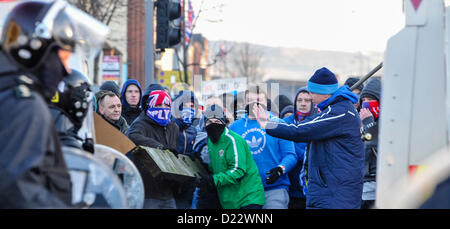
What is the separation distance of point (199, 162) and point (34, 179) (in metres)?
4.51

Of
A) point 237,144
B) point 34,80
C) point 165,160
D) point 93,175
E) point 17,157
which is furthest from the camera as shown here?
point 237,144

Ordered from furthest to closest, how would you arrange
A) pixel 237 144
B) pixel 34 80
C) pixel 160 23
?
pixel 160 23 → pixel 237 144 → pixel 34 80

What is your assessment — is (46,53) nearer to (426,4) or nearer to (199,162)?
(426,4)

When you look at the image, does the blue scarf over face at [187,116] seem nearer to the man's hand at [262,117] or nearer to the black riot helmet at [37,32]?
the man's hand at [262,117]

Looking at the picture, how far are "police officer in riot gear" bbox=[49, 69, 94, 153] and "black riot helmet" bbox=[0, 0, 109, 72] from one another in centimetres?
42

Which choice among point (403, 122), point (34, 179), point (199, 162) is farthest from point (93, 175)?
point (199, 162)

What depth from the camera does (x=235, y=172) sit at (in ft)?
24.0

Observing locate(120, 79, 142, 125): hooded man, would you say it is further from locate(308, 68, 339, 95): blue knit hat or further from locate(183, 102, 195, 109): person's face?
locate(308, 68, 339, 95): blue knit hat

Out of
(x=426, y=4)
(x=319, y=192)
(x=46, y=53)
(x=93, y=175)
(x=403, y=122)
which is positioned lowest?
(x=319, y=192)

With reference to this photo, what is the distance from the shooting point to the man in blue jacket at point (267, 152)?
766cm

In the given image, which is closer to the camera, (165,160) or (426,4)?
(426,4)

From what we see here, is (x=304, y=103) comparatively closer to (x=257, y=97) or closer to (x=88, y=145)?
(x=257, y=97)

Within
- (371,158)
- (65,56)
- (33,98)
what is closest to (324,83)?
(371,158)
